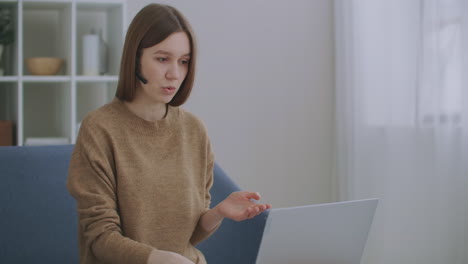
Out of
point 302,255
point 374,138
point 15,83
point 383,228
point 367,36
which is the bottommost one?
point 383,228

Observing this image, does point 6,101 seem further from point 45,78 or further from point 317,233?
point 317,233

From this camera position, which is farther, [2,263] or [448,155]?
[448,155]

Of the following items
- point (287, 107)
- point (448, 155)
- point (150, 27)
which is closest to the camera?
point (150, 27)

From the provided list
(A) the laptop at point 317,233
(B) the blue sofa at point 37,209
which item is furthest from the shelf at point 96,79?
(A) the laptop at point 317,233

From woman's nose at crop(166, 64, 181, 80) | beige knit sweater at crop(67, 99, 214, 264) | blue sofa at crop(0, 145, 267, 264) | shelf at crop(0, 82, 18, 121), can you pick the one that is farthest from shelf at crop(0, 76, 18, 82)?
woman's nose at crop(166, 64, 181, 80)

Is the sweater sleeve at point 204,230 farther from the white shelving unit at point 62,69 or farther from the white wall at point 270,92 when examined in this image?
the white wall at point 270,92

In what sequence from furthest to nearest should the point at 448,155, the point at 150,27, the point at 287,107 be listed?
the point at 287,107 < the point at 448,155 < the point at 150,27

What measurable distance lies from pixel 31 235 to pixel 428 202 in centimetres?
143

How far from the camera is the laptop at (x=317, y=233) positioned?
1150 millimetres

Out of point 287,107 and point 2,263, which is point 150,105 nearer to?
point 2,263

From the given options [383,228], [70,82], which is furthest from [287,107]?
[70,82]

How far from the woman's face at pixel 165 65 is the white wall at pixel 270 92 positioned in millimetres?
1674

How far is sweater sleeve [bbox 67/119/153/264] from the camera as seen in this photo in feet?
3.65

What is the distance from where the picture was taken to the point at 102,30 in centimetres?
273
